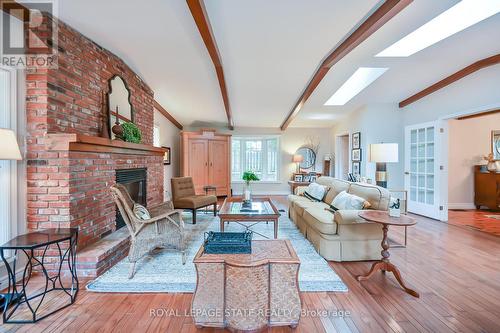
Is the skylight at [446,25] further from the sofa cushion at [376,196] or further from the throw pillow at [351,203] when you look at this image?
the throw pillow at [351,203]

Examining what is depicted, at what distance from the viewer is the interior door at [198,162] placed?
21.9 feet

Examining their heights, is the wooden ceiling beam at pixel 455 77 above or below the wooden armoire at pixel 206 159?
above

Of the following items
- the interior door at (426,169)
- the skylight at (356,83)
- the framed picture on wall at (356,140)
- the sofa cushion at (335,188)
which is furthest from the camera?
the framed picture on wall at (356,140)

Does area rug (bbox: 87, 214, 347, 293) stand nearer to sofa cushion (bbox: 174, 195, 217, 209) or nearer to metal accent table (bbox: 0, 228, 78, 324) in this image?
metal accent table (bbox: 0, 228, 78, 324)

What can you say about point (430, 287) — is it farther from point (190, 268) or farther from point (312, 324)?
point (190, 268)

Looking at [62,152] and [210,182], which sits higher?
[62,152]

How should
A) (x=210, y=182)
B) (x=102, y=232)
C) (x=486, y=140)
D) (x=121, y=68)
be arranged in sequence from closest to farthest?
(x=102, y=232) → (x=121, y=68) → (x=486, y=140) → (x=210, y=182)

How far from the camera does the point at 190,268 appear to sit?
249 centimetres

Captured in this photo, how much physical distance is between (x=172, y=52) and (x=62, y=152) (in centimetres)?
196

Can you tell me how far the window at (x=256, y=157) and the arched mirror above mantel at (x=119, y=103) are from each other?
4.24 m

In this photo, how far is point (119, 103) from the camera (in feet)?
11.6

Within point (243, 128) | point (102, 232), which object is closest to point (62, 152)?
point (102, 232)

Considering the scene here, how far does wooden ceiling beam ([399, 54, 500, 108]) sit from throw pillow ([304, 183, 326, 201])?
9.85 feet

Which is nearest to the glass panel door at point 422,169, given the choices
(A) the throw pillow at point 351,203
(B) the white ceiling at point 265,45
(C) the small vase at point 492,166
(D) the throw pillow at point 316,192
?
(B) the white ceiling at point 265,45
